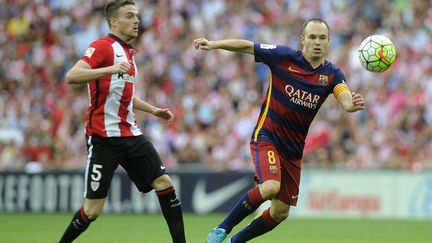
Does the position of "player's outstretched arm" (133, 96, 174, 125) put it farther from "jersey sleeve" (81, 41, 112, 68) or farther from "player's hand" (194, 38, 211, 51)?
"player's hand" (194, 38, 211, 51)

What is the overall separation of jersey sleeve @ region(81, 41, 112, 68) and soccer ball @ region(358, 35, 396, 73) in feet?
9.09

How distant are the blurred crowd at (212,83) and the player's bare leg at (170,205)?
10300 millimetres

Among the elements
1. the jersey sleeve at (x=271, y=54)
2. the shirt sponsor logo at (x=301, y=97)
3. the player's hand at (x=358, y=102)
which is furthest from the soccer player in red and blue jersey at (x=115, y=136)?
the player's hand at (x=358, y=102)

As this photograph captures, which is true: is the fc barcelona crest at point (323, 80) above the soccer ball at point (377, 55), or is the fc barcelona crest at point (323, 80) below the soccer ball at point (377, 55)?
below

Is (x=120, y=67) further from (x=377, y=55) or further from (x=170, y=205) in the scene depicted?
(x=377, y=55)

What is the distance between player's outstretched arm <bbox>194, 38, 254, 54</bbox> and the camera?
30.6 feet

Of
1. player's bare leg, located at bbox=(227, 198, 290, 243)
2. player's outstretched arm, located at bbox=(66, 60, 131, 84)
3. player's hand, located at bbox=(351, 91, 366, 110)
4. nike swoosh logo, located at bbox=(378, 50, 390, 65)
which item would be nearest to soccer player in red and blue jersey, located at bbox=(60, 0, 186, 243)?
player's outstretched arm, located at bbox=(66, 60, 131, 84)

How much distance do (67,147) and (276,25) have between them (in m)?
5.98

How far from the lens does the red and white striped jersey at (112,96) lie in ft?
30.8

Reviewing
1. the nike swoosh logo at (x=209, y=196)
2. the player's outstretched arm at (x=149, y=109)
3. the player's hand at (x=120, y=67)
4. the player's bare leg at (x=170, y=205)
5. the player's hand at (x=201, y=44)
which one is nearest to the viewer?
the player's hand at (x=120, y=67)

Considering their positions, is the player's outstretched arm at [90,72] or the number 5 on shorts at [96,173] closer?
the player's outstretched arm at [90,72]

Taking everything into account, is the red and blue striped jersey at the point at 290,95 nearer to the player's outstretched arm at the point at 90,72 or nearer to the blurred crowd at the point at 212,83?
the player's outstretched arm at the point at 90,72

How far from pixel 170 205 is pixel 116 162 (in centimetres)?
72

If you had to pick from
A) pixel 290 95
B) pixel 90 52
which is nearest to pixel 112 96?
pixel 90 52
